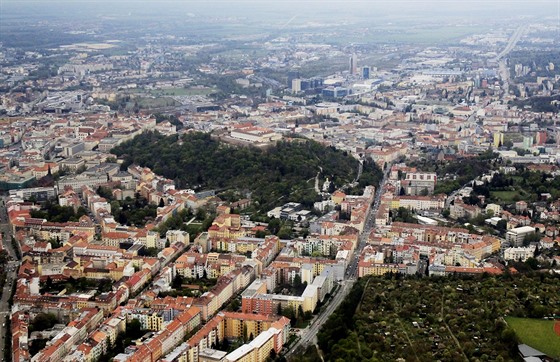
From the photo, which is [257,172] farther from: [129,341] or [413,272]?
[129,341]

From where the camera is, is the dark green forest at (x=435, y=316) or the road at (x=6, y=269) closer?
the dark green forest at (x=435, y=316)

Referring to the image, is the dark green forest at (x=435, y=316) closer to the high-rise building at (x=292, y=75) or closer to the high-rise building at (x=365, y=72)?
the high-rise building at (x=292, y=75)

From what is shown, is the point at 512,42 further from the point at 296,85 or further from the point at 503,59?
the point at 296,85

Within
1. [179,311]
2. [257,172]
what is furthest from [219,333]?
[257,172]

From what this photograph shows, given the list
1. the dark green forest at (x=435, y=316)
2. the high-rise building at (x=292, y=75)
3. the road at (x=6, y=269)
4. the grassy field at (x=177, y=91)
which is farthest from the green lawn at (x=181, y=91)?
the dark green forest at (x=435, y=316)

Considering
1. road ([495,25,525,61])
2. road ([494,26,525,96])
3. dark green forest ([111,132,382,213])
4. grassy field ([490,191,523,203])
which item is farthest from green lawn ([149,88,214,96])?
grassy field ([490,191,523,203])

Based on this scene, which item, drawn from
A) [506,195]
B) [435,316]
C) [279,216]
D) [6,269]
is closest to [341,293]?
[435,316]
